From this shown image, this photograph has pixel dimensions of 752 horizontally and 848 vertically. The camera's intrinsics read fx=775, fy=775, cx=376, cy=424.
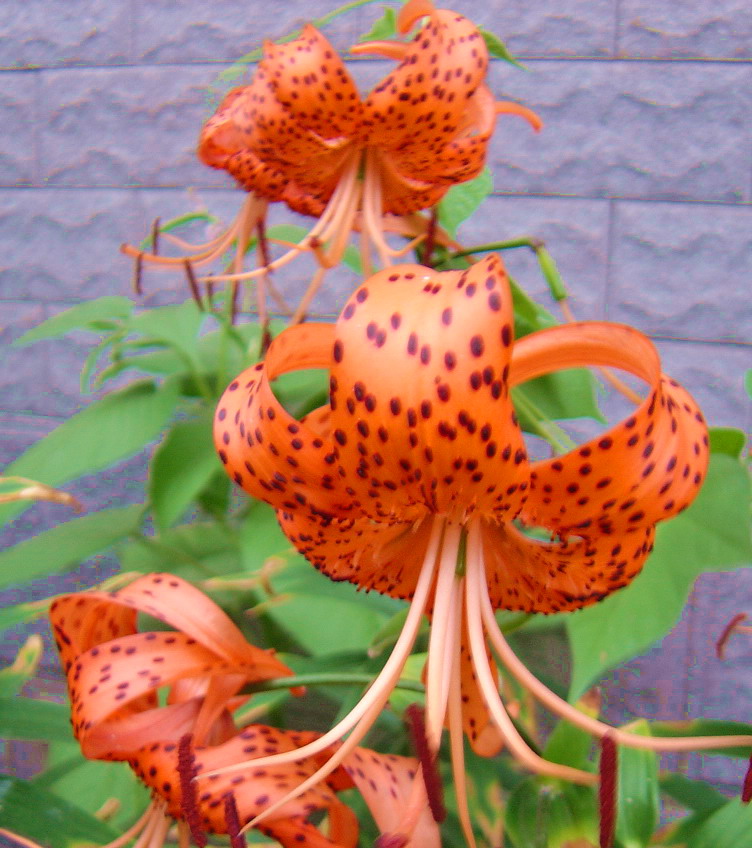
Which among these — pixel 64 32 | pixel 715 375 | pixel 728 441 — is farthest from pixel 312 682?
pixel 64 32

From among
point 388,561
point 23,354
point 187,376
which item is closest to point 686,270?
point 187,376

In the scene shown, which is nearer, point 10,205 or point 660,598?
point 660,598

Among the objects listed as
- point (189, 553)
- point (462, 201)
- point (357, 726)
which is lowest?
point (189, 553)

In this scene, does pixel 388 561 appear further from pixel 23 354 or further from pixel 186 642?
pixel 23 354

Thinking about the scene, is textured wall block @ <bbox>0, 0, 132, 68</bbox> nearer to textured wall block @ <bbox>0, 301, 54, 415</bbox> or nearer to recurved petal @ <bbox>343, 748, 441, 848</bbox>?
textured wall block @ <bbox>0, 301, 54, 415</bbox>

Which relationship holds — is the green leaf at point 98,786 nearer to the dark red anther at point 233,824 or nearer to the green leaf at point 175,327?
the dark red anther at point 233,824

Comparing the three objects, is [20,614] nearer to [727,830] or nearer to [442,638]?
[442,638]
